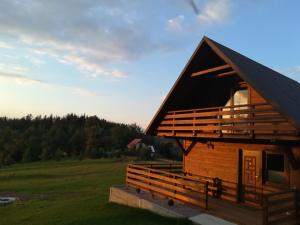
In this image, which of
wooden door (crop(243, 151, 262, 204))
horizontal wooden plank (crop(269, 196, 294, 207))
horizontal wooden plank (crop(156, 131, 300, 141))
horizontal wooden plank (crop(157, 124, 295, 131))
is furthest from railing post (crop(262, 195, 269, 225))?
wooden door (crop(243, 151, 262, 204))

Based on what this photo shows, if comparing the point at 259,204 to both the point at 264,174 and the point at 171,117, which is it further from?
the point at 171,117

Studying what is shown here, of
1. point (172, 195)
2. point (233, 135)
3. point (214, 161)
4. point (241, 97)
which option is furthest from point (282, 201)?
point (241, 97)

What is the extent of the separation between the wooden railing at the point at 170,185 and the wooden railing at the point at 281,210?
2657mm

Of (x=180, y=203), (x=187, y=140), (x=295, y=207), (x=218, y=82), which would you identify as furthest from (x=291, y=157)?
(x=187, y=140)

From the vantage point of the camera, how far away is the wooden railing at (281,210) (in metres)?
9.27

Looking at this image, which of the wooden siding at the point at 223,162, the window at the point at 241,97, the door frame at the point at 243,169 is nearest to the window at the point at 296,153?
the wooden siding at the point at 223,162

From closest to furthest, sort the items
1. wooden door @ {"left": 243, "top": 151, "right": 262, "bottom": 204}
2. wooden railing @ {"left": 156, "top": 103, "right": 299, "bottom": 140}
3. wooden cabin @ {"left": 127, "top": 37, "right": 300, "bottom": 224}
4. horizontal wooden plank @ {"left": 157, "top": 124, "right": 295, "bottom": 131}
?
horizontal wooden plank @ {"left": 157, "top": 124, "right": 295, "bottom": 131}
wooden railing @ {"left": 156, "top": 103, "right": 299, "bottom": 140}
wooden cabin @ {"left": 127, "top": 37, "right": 300, "bottom": 224}
wooden door @ {"left": 243, "top": 151, "right": 262, "bottom": 204}

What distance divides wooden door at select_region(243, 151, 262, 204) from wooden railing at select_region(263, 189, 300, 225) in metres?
2.24

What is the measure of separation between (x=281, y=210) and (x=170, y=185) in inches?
197

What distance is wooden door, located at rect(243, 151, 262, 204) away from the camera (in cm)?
1292

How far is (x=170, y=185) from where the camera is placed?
13516 millimetres

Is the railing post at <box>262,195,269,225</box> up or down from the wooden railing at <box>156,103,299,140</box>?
down

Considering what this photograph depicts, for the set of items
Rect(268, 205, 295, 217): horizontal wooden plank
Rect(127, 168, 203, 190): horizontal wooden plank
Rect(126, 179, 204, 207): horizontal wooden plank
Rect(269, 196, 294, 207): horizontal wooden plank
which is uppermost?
Rect(127, 168, 203, 190): horizontal wooden plank

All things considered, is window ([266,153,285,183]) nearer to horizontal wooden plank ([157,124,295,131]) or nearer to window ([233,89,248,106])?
horizontal wooden plank ([157,124,295,131])
